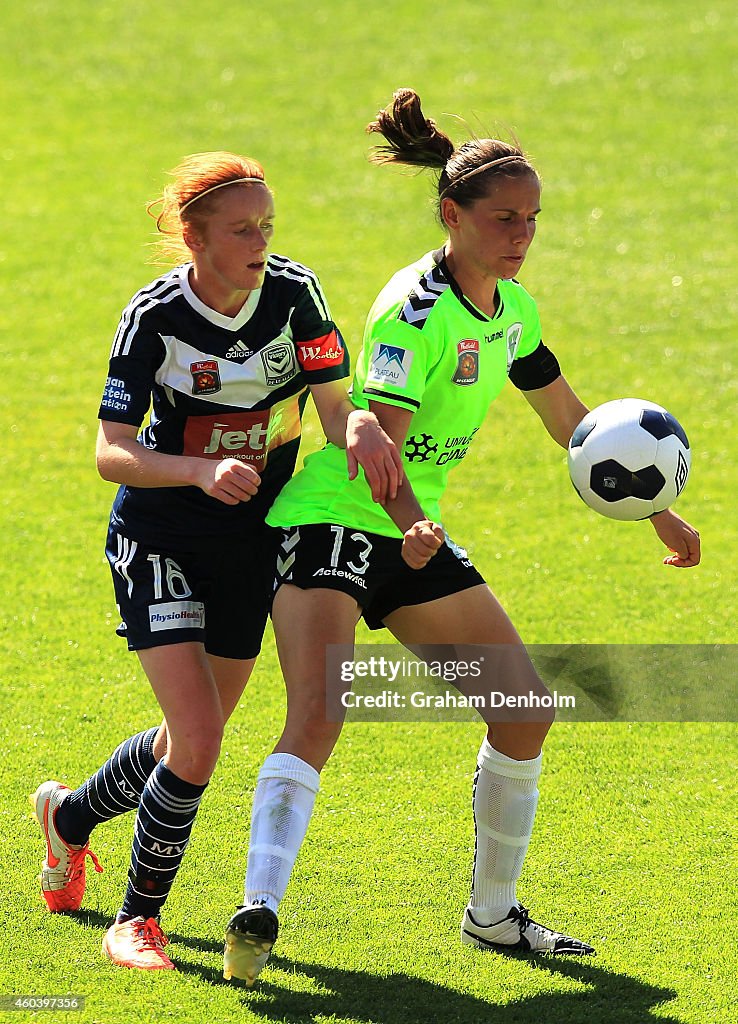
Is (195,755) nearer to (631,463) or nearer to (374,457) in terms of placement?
(374,457)

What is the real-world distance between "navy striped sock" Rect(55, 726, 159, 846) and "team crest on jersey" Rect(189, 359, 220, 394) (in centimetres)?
111

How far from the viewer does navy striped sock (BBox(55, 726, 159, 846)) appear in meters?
4.53

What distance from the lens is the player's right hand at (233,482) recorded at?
3.77 meters

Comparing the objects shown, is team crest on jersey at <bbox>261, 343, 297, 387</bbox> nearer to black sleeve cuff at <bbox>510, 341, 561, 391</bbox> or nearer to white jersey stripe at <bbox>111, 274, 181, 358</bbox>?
white jersey stripe at <bbox>111, 274, 181, 358</bbox>

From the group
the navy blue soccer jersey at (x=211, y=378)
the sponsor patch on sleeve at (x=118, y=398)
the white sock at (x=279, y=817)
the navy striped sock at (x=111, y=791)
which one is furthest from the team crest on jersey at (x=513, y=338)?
the navy striped sock at (x=111, y=791)

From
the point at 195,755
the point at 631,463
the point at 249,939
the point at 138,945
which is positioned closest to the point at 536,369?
the point at 631,463

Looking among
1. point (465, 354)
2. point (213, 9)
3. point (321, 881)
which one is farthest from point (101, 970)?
point (213, 9)

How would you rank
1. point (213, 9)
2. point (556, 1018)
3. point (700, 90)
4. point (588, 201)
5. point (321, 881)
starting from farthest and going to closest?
point (213, 9), point (700, 90), point (588, 201), point (321, 881), point (556, 1018)

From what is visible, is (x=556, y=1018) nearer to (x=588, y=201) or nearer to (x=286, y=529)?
(x=286, y=529)

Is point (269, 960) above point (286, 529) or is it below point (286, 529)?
below

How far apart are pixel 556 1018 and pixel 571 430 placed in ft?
6.30

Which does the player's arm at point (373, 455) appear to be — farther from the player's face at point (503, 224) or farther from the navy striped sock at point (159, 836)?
the navy striped sock at point (159, 836)

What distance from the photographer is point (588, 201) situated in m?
13.0

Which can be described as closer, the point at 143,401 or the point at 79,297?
the point at 143,401
